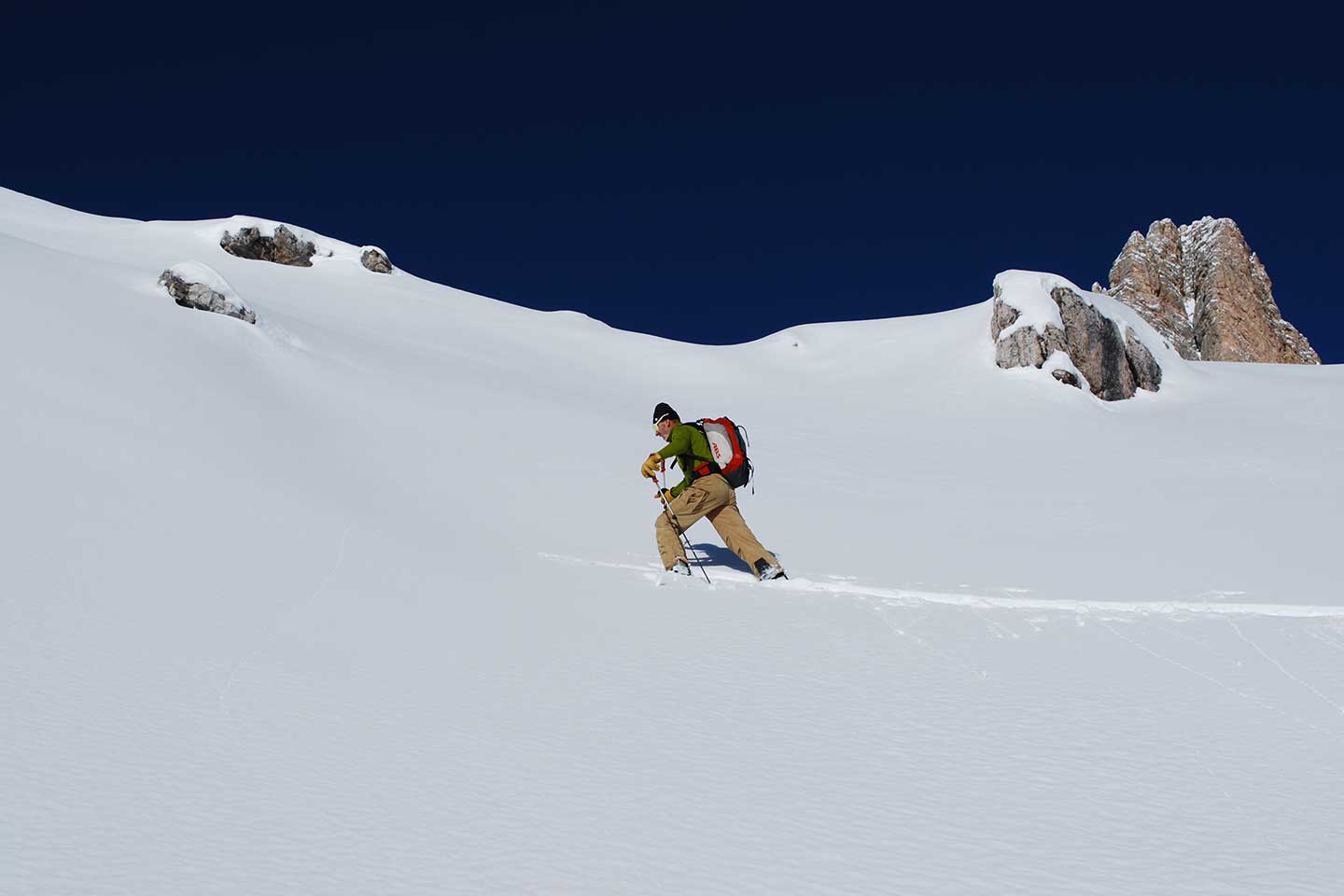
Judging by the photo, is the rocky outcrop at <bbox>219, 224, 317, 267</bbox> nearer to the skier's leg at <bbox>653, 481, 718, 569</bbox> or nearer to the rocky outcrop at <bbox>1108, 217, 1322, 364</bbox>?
the skier's leg at <bbox>653, 481, 718, 569</bbox>

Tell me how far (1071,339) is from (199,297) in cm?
2287

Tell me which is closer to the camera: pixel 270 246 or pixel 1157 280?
pixel 270 246

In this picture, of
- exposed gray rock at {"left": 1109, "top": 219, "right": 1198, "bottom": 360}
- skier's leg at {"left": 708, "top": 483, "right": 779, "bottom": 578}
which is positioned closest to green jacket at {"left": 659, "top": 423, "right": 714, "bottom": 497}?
skier's leg at {"left": 708, "top": 483, "right": 779, "bottom": 578}

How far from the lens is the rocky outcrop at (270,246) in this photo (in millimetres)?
36188

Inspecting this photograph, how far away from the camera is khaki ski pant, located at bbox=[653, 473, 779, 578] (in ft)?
26.8

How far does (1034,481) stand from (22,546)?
13.8m

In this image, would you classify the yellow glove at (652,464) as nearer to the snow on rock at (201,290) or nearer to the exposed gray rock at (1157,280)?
the snow on rock at (201,290)

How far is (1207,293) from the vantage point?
6938 cm

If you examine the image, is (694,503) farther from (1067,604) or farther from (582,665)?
(582,665)

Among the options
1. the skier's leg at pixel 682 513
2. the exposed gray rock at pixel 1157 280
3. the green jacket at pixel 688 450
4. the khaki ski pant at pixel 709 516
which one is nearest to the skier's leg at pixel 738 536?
the khaki ski pant at pixel 709 516

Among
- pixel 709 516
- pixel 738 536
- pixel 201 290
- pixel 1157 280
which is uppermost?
pixel 1157 280

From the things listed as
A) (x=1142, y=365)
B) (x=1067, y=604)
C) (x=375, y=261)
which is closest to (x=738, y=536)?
(x=1067, y=604)

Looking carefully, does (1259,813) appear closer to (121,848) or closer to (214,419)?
(121,848)

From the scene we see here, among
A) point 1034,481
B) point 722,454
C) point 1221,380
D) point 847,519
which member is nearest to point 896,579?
point 722,454
